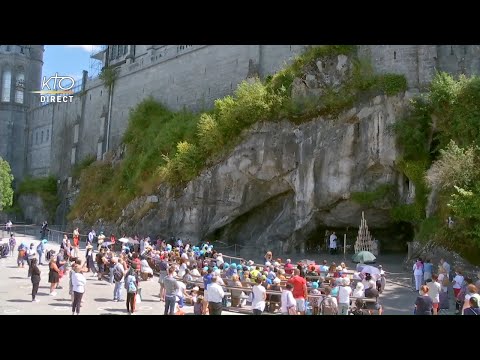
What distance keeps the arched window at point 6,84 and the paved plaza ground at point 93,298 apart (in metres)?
50.3

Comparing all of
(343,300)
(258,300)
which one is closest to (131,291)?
(258,300)

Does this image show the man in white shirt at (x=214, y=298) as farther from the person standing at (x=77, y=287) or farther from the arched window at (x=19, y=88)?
the arched window at (x=19, y=88)

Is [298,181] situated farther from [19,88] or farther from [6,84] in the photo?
[6,84]

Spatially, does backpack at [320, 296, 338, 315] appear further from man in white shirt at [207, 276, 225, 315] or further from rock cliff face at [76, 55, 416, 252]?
rock cliff face at [76, 55, 416, 252]

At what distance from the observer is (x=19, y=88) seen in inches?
2506

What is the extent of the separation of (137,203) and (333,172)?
14.5 m

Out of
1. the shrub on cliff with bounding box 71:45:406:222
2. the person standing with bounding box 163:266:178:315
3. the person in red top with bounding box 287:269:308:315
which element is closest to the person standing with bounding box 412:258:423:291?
the person in red top with bounding box 287:269:308:315

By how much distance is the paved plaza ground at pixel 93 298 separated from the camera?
12.2 metres

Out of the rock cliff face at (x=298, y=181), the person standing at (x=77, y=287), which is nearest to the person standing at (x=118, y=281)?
the person standing at (x=77, y=287)

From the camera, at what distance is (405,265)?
64.5ft

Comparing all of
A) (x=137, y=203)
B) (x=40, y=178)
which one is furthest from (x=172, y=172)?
(x=40, y=178)

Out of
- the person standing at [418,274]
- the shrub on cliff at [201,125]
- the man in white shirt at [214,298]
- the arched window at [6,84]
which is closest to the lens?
the man in white shirt at [214,298]
